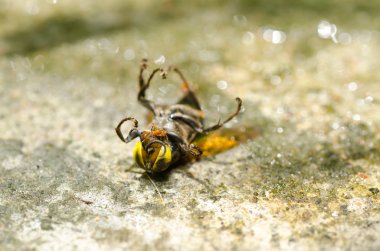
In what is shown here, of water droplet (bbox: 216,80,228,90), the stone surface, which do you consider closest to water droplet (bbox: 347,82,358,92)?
the stone surface

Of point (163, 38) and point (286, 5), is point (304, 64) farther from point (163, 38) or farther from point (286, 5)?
point (163, 38)

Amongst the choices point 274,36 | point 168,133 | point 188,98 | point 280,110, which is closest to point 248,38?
point 274,36

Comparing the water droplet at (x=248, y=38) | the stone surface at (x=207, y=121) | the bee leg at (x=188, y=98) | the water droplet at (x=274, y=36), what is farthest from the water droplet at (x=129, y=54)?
the water droplet at (x=274, y=36)

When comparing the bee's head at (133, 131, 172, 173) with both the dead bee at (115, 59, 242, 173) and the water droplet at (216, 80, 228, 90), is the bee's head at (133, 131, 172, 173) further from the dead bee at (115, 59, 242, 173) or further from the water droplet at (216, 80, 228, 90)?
the water droplet at (216, 80, 228, 90)

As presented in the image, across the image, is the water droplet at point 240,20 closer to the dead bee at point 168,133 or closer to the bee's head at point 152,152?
the dead bee at point 168,133

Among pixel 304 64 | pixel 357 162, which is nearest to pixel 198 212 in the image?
pixel 357 162

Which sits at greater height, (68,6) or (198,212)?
(68,6)

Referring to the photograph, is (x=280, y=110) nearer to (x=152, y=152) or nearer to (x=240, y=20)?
(x=152, y=152)
